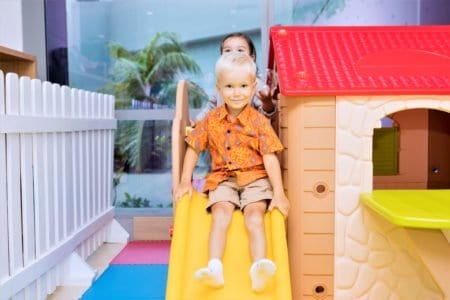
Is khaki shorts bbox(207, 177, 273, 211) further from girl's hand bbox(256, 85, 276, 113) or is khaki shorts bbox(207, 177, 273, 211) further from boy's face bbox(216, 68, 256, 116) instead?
girl's hand bbox(256, 85, 276, 113)

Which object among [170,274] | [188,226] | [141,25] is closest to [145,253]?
[188,226]

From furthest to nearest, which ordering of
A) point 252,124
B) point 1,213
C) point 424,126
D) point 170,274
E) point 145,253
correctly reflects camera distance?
1. point 145,253
2. point 424,126
3. point 252,124
4. point 1,213
5. point 170,274

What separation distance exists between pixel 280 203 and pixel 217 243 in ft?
0.85

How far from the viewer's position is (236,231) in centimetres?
154

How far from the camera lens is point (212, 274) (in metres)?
1.28

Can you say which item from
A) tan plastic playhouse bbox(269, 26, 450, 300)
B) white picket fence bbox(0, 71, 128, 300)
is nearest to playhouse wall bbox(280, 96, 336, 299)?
tan plastic playhouse bbox(269, 26, 450, 300)

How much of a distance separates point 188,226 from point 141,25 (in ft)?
5.97

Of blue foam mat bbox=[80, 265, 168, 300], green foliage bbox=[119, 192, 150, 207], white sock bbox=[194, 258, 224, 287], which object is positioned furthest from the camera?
green foliage bbox=[119, 192, 150, 207]

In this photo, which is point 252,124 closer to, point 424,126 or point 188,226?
point 188,226

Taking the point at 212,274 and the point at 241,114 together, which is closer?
the point at 212,274

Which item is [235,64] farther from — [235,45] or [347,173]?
[235,45]

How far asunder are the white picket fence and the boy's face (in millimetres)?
732

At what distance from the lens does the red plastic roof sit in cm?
147

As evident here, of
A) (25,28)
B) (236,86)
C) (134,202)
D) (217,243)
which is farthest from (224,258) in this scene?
(25,28)
